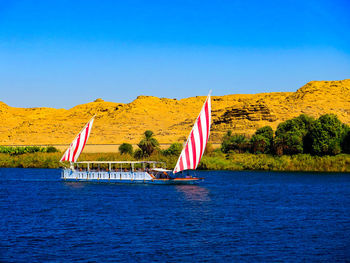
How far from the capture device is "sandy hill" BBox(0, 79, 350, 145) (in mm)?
125875

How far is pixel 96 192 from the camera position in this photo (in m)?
41.8

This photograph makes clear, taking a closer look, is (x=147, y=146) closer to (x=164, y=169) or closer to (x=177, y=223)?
(x=164, y=169)

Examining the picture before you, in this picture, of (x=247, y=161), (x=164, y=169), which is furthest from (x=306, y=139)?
(x=164, y=169)

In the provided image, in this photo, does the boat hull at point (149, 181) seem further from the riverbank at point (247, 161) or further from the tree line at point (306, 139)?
the tree line at point (306, 139)

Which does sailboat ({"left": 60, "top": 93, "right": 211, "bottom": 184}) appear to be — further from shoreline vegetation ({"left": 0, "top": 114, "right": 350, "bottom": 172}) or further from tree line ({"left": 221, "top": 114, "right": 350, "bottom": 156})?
tree line ({"left": 221, "top": 114, "right": 350, "bottom": 156})

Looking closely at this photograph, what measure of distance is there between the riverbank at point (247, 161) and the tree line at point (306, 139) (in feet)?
3.33

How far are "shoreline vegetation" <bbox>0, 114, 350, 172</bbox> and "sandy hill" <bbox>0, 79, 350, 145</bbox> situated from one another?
41315 mm

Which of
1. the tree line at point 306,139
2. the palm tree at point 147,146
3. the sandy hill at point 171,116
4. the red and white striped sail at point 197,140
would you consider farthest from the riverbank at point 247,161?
the sandy hill at point 171,116

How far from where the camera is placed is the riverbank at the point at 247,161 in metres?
60.1

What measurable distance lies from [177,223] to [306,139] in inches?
1586

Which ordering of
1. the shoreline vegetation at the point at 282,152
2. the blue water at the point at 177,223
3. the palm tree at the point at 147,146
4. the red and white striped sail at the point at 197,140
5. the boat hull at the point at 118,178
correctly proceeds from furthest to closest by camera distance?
the palm tree at the point at 147,146 → the shoreline vegetation at the point at 282,152 → the boat hull at the point at 118,178 → the red and white striped sail at the point at 197,140 → the blue water at the point at 177,223

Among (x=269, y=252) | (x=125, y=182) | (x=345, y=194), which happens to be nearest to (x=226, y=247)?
(x=269, y=252)

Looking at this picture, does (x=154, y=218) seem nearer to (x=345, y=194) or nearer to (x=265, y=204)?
(x=265, y=204)

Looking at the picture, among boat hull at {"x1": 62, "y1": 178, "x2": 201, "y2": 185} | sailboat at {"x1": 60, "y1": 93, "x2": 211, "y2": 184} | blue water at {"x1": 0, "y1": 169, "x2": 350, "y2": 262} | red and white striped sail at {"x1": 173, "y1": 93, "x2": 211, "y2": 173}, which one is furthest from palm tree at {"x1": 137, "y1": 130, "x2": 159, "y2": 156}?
red and white striped sail at {"x1": 173, "y1": 93, "x2": 211, "y2": 173}
